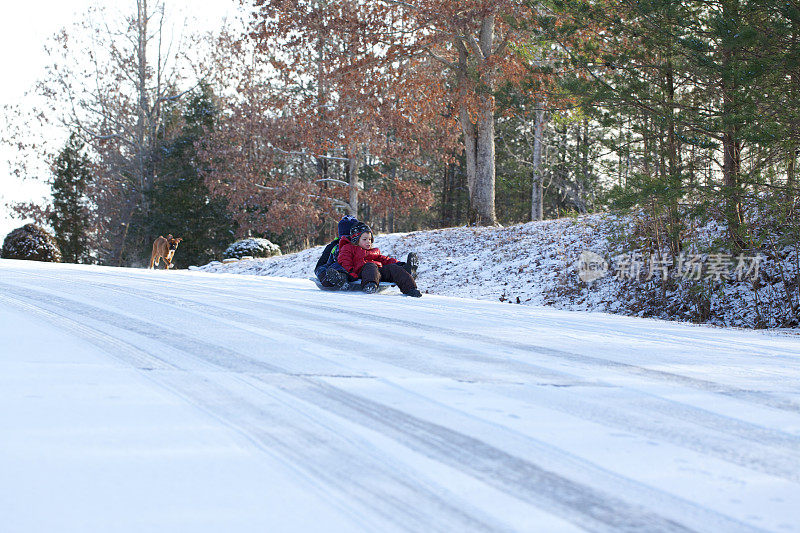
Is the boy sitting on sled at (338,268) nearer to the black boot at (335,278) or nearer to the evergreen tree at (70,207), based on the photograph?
the black boot at (335,278)

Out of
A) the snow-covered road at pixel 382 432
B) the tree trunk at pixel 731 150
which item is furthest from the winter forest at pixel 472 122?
the snow-covered road at pixel 382 432

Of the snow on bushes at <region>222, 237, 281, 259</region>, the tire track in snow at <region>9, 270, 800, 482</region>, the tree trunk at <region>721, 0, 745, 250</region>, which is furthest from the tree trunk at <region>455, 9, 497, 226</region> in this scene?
the tire track in snow at <region>9, 270, 800, 482</region>

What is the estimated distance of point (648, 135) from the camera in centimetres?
1030

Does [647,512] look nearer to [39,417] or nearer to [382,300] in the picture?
[39,417]

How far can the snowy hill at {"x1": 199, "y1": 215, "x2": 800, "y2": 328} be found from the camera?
10031 mm

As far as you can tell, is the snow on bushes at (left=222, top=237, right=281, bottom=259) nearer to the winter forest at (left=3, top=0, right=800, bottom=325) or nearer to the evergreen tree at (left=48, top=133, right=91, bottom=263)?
the winter forest at (left=3, top=0, right=800, bottom=325)

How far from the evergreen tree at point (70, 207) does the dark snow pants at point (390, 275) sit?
41.4m

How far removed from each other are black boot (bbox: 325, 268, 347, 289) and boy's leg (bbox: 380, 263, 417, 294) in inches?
21.2

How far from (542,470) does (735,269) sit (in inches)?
354

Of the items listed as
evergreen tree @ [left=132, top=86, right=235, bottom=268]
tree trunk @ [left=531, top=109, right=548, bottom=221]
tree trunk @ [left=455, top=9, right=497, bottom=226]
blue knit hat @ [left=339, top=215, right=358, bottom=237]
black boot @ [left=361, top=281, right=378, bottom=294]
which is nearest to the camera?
black boot @ [left=361, top=281, right=378, bottom=294]

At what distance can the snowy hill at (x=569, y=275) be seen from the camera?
1003 cm

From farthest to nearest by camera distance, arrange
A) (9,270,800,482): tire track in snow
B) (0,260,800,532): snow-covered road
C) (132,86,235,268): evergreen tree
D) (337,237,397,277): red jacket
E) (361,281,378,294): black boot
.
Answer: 1. (132,86,235,268): evergreen tree
2. (337,237,397,277): red jacket
3. (361,281,378,294): black boot
4. (9,270,800,482): tire track in snow
5. (0,260,800,532): snow-covered road

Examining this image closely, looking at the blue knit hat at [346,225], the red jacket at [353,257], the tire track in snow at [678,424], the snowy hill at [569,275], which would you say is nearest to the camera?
the tire track in snow at [678,424]

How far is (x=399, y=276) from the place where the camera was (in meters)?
9.37
